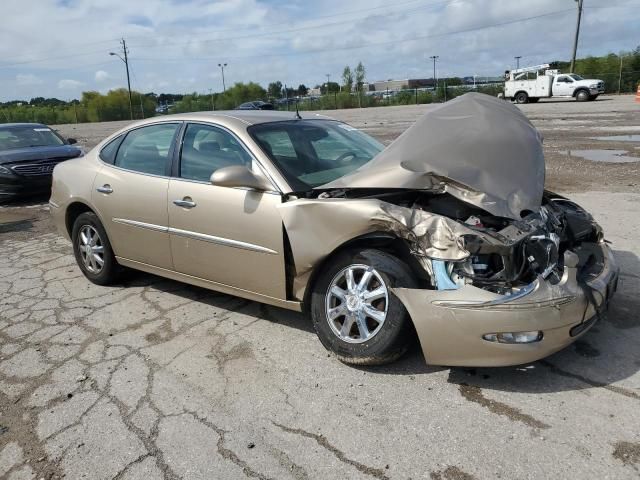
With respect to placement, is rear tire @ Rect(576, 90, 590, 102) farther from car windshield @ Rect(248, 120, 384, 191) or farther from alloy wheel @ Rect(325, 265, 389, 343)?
alloy wheel @ Rect(325, 265, 389, 343)

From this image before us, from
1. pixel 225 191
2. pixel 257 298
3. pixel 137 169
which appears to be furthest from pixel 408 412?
pixel 137 169

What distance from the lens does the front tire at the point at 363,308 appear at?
319 cm

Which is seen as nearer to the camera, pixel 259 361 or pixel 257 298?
pixel 259 361

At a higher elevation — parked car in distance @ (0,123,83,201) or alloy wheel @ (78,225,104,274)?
parked car in distance @ (0,123,83,201)

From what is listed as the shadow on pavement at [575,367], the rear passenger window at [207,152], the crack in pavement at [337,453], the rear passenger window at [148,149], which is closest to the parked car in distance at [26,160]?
the rear passenger window at [148,149]

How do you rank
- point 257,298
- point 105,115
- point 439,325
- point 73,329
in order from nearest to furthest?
1. point 439,325
2. point 257,298
3. point 73,329
4. point 105,115

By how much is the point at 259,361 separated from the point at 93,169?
2.72 m

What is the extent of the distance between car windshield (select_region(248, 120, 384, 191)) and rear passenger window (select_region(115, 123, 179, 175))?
864 millimetres

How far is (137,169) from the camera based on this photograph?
4.70 m

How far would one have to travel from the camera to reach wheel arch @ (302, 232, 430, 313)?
10.4 ft

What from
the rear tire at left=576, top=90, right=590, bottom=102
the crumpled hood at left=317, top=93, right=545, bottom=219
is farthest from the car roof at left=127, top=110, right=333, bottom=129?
the rear tire at left=576, top=90, right=590, bottom=102

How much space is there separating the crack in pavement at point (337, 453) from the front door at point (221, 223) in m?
1.07

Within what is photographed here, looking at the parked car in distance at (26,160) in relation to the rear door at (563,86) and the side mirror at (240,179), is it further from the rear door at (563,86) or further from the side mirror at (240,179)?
the rear door at (563,86)

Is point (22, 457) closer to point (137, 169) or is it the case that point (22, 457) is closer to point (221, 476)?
point (221, 476)
